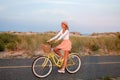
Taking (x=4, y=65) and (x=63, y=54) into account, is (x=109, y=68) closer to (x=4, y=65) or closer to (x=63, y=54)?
(x=63, y=54)

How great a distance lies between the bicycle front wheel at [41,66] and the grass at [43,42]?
975 cm

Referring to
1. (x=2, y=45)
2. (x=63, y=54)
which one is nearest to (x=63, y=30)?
(x=63, y=54)

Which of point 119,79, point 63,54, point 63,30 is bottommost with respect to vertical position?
point 119,79

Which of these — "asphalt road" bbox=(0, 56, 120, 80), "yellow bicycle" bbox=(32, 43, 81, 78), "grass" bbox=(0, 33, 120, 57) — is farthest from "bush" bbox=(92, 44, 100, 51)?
"yellow bicycle" bbox=(32, 43, 81, 78)

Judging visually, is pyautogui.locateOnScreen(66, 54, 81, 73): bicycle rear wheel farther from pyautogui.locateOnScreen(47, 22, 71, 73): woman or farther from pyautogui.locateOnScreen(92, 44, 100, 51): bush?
pyautogui.locateOnScreen(92, 44, 100, 51): bush

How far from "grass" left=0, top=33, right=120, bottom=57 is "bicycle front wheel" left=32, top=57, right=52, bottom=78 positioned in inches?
384

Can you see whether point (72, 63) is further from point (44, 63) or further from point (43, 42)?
point (43, 42)

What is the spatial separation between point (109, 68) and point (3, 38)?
1144 centimetres

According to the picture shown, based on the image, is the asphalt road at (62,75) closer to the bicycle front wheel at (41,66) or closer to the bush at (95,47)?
the bicycle front wheel at (41,66)

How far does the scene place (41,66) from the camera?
42.9 feet

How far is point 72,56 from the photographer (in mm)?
14328

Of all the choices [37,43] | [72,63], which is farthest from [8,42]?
[72,63]

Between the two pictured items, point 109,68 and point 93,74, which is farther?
point 109,68

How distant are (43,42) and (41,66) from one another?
1314 cm
